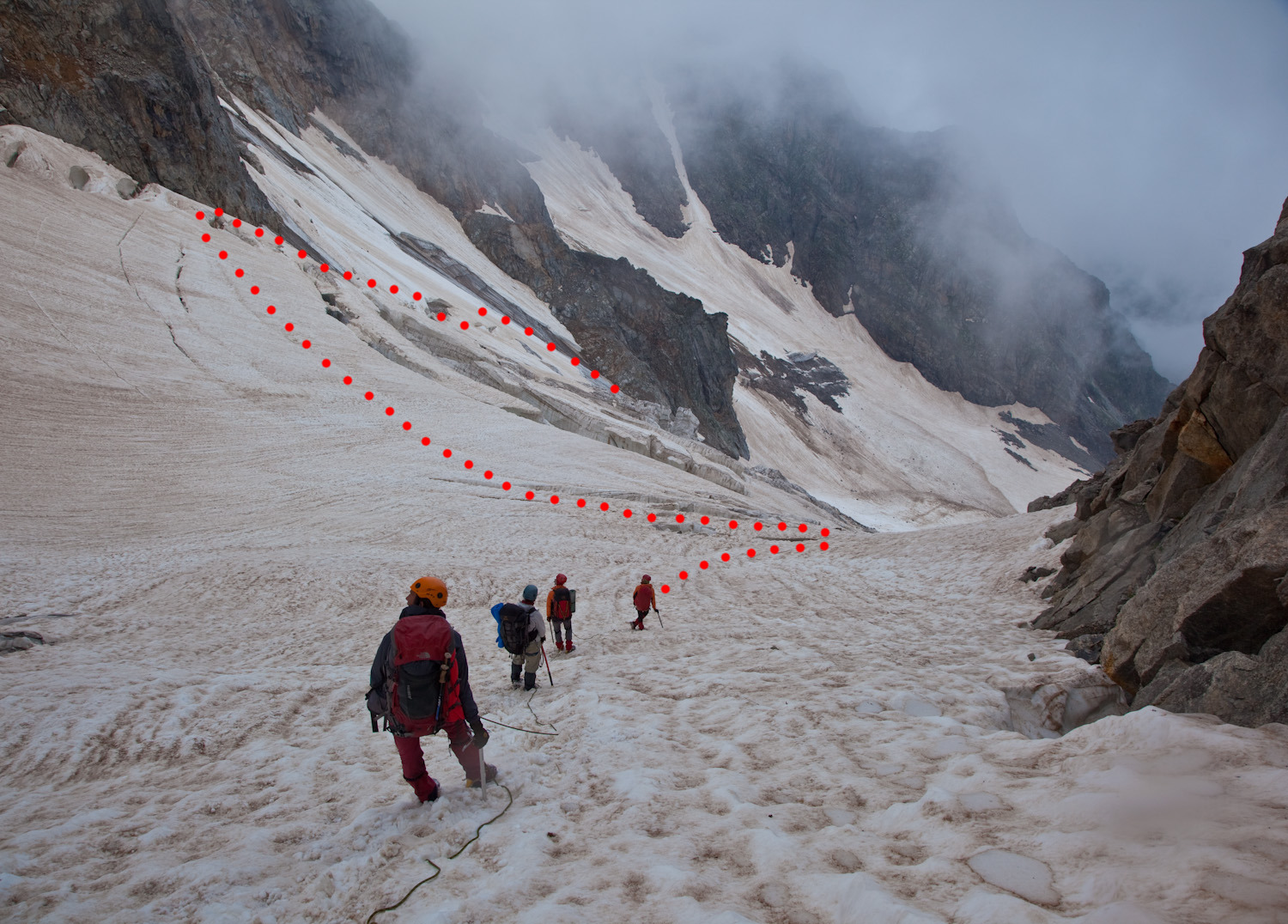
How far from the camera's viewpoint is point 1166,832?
280cm

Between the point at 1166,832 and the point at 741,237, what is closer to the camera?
the point at 1166,832

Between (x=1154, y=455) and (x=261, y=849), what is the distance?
11.5m

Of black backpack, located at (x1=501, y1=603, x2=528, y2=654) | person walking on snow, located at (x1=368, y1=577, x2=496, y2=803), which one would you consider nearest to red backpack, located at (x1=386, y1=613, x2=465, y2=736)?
person walking on snow, located at (x1=368, y1=577, x2=496, y2=803)

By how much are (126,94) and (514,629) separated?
115 ft

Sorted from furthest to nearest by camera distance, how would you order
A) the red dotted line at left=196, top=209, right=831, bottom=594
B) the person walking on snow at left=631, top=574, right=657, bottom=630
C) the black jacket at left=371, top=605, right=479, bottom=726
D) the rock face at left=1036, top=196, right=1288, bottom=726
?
the red dotted line at left=196, top=209, right=831, bottom=594 < the person walking on snow at left=631, top=574, right=657, bottom=630 < the rock face at left=1036, top=196, right=1288, bottom=726 < the black jacket at left=371, top=605, right=479, bottom=726

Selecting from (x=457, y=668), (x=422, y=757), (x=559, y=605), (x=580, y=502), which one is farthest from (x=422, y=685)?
(x=580, y=502)

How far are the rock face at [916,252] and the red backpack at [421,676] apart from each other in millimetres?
101908

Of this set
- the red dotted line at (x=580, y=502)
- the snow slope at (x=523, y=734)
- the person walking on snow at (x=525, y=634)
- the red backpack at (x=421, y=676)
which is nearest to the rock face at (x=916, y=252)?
the red dotted line at (x=580, y=502)

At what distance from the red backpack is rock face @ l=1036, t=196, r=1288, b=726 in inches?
178

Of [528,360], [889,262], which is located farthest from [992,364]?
[528,360]

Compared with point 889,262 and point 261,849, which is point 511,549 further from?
point 889,262

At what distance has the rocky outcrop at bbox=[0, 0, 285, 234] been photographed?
25.8 m

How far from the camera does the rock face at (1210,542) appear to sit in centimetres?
435

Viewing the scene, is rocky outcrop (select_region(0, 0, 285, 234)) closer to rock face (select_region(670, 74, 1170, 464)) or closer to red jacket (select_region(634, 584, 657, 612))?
red jacket (select_region(634, 584, 657, 612))
